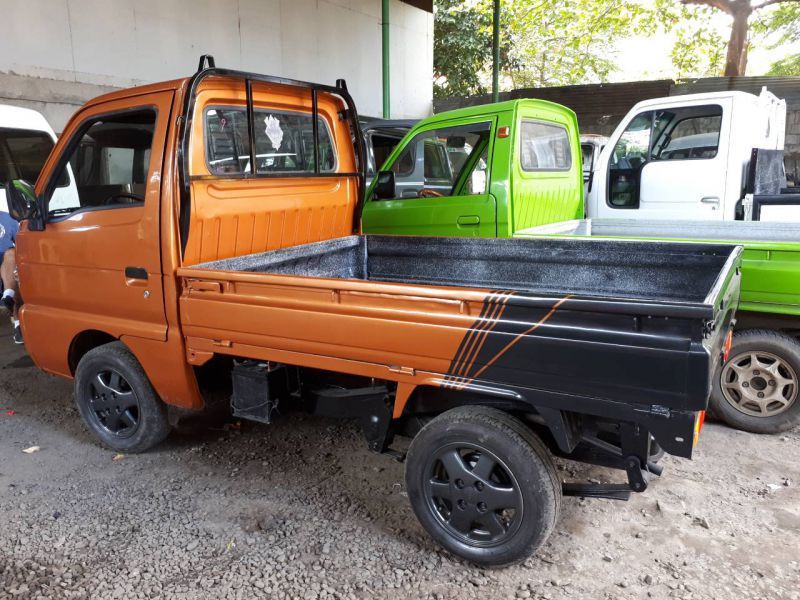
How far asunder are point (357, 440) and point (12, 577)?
1.85 metres

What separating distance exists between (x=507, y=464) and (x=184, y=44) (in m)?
9.76

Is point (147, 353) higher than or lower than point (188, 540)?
higher

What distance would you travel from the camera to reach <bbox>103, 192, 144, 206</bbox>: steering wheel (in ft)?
10.6

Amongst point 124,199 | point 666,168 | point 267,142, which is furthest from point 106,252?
point 666,168

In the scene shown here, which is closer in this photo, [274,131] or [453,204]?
[274,131]

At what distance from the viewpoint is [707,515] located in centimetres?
295

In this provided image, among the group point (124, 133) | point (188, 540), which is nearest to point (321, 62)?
point (124, 133)

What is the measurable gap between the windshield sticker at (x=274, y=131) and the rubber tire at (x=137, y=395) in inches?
56.4

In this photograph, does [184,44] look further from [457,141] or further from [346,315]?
[346,315]

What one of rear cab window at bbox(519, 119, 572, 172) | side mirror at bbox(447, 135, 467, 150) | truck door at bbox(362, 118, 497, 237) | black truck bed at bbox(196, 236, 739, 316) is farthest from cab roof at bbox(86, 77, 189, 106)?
side mirror at bbox(447, 135, 467, 150)

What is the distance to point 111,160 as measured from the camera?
6.61 m

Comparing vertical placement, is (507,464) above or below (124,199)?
below

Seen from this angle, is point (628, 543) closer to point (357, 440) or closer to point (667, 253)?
point (667, 253)

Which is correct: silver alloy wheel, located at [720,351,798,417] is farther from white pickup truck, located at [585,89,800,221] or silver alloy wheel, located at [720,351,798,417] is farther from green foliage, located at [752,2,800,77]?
green foliage, located at [752,2,800,77]
